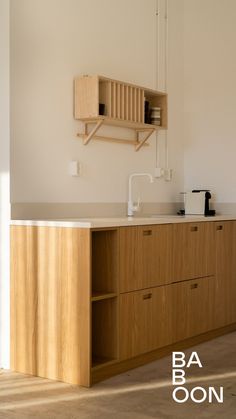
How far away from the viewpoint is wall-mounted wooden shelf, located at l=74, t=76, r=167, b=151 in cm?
420

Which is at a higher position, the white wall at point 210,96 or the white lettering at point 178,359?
the white wall at point 210,96

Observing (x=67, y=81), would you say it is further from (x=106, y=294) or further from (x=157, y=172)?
(x=106, y=294)

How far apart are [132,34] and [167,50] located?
0.51 m

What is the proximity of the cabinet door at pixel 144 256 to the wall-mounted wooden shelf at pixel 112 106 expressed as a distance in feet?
2.80

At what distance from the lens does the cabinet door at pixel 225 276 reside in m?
4.71

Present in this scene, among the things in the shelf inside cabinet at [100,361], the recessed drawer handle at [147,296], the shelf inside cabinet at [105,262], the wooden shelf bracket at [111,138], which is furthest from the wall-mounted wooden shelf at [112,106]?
the shelf inside cabinet at [100,361]

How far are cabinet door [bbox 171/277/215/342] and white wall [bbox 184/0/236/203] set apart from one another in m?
1.03

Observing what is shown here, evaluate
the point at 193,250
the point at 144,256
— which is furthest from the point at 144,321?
the point at 193,250

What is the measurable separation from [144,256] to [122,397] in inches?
36.9

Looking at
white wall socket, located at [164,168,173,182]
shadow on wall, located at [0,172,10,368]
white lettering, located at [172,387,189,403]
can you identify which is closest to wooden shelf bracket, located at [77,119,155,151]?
white wall socket, located at [164,168,173,182]

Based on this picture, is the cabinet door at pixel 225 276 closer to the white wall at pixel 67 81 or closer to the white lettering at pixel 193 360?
the white lettering at pixel 193 360

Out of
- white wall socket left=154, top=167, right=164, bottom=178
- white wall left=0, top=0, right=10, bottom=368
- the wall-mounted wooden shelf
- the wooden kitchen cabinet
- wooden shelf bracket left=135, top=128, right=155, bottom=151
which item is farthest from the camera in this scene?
white wall socket left=154, top=167, right=164, bottom=178

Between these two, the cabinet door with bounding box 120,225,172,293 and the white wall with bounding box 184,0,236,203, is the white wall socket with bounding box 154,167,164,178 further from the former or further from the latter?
the cabinet door with bounding box 120,225,172,293

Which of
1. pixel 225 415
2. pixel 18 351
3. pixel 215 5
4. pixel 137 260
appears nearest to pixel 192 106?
pixel 215 5
